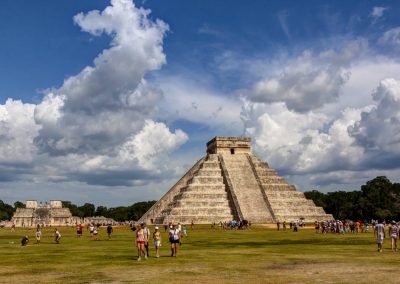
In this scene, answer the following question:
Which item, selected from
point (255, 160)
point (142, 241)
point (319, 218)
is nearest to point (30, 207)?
point (255, 160)

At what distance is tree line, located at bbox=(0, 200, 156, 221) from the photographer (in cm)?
14575

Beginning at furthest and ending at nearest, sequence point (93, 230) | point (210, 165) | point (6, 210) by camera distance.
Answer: point (6, 210) → point (210, 165) → point (93, 230)

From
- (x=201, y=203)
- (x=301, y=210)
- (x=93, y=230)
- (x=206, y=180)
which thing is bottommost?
(x=93, y=230)

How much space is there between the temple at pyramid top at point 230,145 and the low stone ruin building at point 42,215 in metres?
39.8

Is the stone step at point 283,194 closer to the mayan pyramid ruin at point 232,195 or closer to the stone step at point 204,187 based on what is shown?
the mayan pyramid ruin at point 232,195

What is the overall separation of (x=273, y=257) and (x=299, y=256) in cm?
124

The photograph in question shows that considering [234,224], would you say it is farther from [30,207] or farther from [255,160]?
[30,207]

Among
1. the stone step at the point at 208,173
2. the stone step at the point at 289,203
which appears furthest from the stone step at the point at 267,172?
the stone step at the point at 289,203

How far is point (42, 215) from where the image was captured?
110188mm

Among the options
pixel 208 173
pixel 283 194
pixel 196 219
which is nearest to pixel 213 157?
pixel 208 173

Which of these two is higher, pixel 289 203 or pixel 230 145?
pixel 230 145

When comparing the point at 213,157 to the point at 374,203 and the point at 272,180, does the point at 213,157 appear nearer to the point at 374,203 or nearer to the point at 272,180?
the point at 272,180

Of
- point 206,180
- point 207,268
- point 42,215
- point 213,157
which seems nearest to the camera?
point 207,268

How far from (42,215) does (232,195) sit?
57.9m
